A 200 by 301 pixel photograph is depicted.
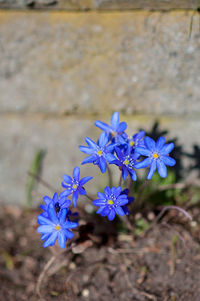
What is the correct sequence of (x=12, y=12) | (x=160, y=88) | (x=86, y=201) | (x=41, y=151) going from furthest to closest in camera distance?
(x=86, y=201) < (x=41, y=151) < (x=160, y=88) < (x=12, y=12)

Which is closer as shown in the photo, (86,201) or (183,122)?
(183,122)

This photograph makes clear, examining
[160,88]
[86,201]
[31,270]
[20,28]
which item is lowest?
[31,270]

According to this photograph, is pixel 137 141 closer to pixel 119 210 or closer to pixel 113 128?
pixel 113 128

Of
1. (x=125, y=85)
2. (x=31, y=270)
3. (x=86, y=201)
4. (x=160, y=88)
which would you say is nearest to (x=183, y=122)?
(x=160, y=88)

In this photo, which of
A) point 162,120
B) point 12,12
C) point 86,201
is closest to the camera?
point 12,12

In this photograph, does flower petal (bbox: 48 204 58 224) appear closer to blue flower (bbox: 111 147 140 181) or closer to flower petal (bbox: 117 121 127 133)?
blue flower (bbox: 111 147 140 181)

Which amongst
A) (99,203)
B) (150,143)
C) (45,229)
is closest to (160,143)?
(150,143)

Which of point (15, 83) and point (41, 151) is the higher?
point (15, 83)

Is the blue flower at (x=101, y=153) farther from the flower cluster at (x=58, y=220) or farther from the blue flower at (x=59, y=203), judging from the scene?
the blue flower at (x=59, y=203)

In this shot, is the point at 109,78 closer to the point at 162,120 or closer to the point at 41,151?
the point at 162,120
